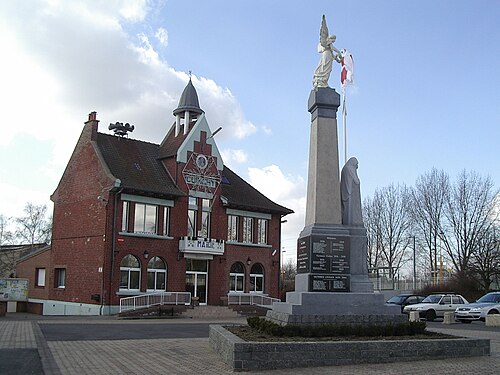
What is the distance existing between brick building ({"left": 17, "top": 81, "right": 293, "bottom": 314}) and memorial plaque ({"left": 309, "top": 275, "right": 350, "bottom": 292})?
70.3ft

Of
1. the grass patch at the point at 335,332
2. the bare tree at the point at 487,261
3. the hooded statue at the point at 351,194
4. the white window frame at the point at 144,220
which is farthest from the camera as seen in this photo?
the bare tree at the point at 487,261

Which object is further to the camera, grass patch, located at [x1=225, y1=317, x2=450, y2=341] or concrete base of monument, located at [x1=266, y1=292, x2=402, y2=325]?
concrete base of monument, located at [x1=266, y1=292, x2=402, y2=325]

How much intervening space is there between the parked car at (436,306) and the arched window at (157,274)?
14.7 m

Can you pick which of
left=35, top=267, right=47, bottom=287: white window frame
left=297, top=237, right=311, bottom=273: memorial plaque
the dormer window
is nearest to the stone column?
left=297, top=237, right=311, bottom=273: memorial plaque

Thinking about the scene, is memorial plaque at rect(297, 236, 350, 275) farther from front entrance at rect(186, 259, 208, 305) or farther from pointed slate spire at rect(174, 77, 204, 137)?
pointed slate spire at rect(174, 77, 204, 137)

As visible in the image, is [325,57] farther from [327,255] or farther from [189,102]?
[189,102]

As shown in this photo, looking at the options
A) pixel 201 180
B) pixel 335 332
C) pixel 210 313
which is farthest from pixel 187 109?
pixel 335 332

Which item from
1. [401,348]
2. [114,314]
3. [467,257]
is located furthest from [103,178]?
[467,257]

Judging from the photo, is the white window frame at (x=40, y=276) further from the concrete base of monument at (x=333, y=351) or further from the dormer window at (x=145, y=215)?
the concrete base of monument at (x=333, y=351)

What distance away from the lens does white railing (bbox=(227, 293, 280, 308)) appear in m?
38.8

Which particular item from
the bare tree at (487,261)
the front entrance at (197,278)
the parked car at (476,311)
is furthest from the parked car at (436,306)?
the bare tree at (487,261)

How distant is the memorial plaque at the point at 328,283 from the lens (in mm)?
14859

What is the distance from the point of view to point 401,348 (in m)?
12.4

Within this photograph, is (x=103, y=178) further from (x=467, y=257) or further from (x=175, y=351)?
(x=467, y=257)
